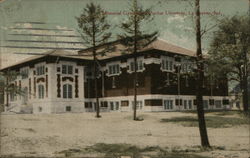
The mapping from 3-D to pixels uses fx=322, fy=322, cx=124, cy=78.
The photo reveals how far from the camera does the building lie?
36.5 metres

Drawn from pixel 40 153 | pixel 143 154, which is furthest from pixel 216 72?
pixel 40 153

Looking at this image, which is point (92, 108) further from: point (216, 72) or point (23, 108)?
point (216, 72)

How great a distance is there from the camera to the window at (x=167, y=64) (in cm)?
3781

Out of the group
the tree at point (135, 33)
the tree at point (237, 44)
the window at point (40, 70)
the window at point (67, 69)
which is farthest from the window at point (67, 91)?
the tree at point (237, 44)

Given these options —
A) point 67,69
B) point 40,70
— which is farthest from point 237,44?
point 40,70

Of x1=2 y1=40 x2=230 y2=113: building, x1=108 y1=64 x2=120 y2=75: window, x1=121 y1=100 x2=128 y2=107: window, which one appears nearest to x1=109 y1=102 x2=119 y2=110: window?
x1=2 y1=40 x2=230 y2=113: building

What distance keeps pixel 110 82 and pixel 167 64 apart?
794cm

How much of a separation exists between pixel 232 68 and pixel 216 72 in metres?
2.06

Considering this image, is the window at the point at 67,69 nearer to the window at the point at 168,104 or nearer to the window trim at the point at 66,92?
the window trim at the point at 66,92

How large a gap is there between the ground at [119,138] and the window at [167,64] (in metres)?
10.1

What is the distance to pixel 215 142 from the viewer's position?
791 inches

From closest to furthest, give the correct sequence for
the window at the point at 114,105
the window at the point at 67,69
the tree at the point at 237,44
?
1. the tree at the point at 237,44
2. the window at the point at 67,69
3. the window at the point at 114,105

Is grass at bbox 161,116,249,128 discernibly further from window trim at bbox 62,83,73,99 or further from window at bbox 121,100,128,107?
window trim at bbox 62,83,73,99

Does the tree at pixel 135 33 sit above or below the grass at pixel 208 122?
above
